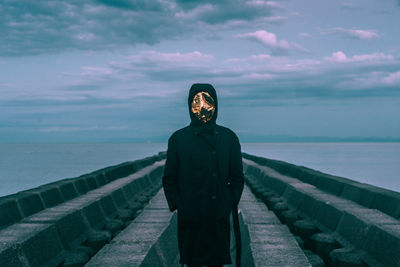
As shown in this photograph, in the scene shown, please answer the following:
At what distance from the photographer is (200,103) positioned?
4.10 m

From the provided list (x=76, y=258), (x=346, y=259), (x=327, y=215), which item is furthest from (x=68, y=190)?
(x=346, y=259)

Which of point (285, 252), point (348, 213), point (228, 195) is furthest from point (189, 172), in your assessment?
point (348, 213)

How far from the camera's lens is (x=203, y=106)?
4105 mm

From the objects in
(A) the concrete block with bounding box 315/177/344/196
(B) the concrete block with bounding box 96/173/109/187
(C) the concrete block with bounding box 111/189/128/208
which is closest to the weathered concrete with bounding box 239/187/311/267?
(A) the concrete block with bounding box 315/177/344/196

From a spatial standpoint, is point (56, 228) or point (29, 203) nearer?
point (56, 228)

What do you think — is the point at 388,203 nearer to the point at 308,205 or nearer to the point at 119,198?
the point at 308,205

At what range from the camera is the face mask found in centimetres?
410

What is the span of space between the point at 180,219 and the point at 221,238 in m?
0.39

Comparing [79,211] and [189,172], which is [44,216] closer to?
[79,211]

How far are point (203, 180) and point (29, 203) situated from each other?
6783mm

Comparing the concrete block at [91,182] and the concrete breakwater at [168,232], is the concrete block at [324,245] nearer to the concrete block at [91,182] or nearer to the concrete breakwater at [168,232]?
the concrete breakwater at [168,232]

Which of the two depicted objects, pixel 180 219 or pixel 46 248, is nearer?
pixel 180 219

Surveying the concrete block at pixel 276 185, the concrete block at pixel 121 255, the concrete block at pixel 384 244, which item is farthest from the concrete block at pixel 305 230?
the concrete block at pixel 276 185

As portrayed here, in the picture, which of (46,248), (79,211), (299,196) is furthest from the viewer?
(299,196)
